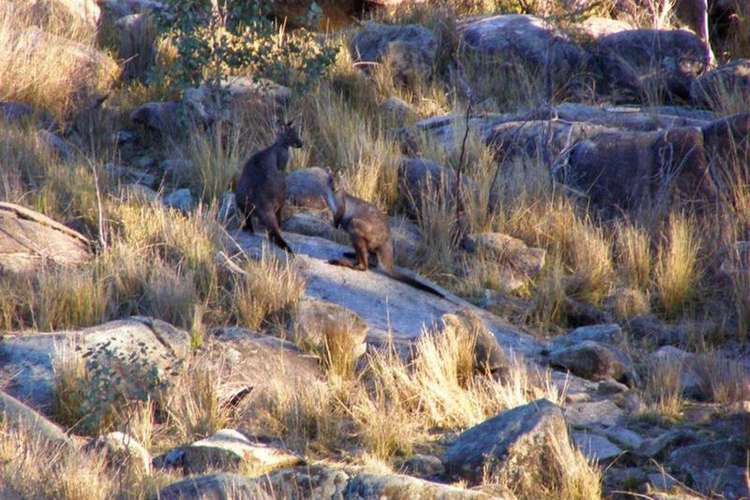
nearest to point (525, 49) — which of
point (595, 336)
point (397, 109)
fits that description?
point (397, 109)

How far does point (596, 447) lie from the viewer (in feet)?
22.1

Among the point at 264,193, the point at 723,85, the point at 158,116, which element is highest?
the point at 723,85

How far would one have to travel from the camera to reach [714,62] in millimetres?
15898

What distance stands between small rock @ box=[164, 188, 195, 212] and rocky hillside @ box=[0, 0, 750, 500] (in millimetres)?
35

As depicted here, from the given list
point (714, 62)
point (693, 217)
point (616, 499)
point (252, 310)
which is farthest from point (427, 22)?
point (616, 499)

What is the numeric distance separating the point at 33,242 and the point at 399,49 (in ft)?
25.2

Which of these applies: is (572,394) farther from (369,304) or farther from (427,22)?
(427,22)

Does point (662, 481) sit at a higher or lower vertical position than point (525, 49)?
lower

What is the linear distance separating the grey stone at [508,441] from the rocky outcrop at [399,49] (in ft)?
32.3

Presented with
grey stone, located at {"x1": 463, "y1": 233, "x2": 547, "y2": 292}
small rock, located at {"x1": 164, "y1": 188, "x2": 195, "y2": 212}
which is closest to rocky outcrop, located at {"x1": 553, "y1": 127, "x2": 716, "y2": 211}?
grey stone, located at {"x1": 463, "y1": 233, "x2": 547, "y2": 292}

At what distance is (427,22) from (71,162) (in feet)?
22.8

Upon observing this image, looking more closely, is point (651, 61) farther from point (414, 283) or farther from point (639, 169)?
point (414, 283)

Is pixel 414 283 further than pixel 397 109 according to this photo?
No

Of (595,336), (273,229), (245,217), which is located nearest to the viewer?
(595,336)
